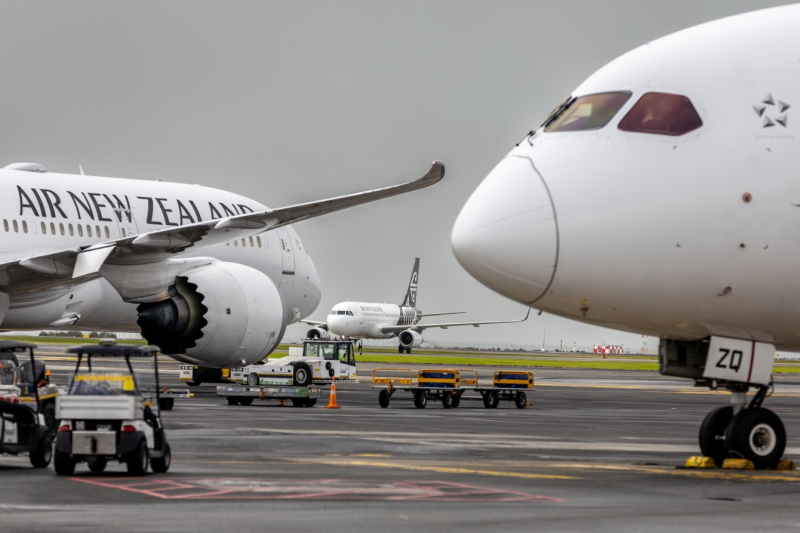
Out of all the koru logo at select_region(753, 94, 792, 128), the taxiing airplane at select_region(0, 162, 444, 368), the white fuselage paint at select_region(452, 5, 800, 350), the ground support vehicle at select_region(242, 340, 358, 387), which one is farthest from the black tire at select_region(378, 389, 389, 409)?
the koru logo at select_region(753, 94, 792, 128)

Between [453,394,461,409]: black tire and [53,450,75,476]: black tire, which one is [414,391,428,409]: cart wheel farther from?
[53,450,75,476]: black tire

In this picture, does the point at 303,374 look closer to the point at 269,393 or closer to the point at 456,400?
the point at 269,393

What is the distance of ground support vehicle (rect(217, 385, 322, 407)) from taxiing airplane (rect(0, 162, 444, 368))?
56.5 inches

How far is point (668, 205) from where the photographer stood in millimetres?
12500

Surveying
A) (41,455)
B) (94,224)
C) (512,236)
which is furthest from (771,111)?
(94,224)

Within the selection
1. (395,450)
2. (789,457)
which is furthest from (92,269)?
(789,457)

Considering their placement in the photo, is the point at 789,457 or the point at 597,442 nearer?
the point at 789,457

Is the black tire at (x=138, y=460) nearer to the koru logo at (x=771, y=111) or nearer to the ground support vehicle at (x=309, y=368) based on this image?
the koru logo at (x=771, y=111)

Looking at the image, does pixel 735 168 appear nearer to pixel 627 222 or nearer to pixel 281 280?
pixel 627 222

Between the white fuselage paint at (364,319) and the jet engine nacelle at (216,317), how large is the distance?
251 ft

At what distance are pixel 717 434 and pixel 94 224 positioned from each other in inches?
740

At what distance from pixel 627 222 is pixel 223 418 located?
14013 mm

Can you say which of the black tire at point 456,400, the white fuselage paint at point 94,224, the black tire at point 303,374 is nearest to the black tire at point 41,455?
the white fuselage paint at point 94,224

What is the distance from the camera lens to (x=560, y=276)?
12.4m
